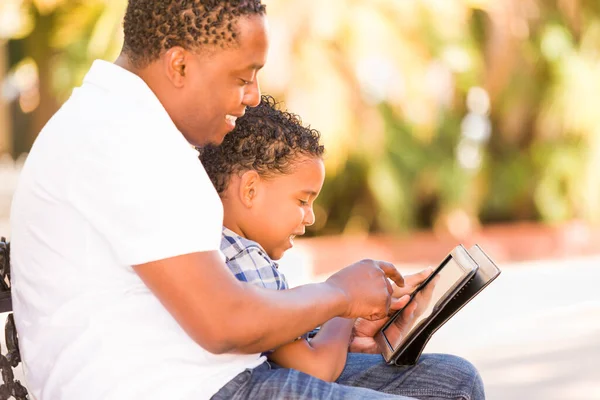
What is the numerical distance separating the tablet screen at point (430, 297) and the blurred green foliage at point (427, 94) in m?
4.42

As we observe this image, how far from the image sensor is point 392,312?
238cm

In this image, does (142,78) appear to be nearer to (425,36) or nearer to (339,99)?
(339,99)

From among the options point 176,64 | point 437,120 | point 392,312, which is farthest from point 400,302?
point 437,120

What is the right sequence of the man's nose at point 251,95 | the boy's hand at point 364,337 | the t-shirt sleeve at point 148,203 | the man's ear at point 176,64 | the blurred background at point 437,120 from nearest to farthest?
the t-shirt sleeve at point 148,203, the man's ear at point 176,64, the man's nose at point 251,95, the boy's hand at point 364,337, the blurred background at point 437,120

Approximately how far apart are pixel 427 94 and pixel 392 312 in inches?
195

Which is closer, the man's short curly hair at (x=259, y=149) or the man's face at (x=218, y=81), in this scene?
the man's face at (x=218, y=81)

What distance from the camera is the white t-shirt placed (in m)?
1.67

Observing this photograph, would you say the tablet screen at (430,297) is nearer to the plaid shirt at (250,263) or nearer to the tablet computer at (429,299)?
the tablet computer at (429,299)

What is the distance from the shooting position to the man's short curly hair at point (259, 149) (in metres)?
A: 2.31

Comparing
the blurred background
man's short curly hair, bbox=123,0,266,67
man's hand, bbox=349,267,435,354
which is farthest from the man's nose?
the blurred background

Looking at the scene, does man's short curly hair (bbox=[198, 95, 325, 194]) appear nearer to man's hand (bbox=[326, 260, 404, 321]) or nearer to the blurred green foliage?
man's hand (bbox=[326, 260, 404, 321])

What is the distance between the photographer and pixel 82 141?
1725 millimetres

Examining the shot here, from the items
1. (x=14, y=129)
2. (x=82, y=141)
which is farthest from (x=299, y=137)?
(x=14, y=129)

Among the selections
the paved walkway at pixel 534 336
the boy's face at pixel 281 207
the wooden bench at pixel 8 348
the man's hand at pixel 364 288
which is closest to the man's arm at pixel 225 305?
the man's hand at pixel 364 288
